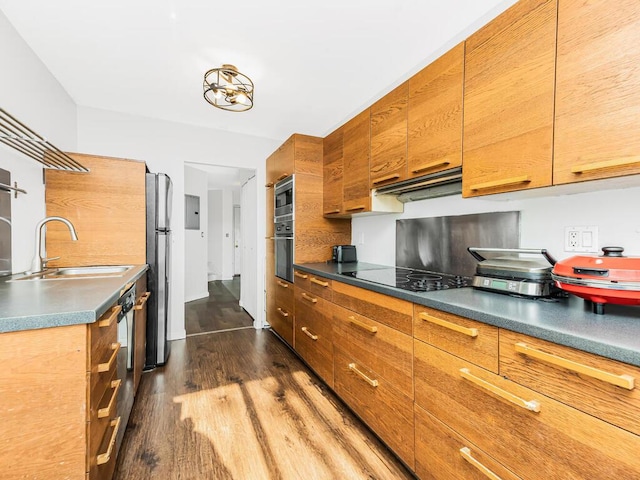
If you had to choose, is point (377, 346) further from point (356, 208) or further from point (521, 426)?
point (356, 208)

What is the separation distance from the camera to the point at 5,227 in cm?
167

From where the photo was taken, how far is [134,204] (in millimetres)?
2412

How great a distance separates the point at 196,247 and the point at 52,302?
14.7 feet

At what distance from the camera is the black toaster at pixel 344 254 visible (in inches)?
110

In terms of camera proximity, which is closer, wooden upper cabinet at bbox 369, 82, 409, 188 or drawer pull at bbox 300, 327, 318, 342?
wooden upper cabinet at bbox 369, 82, 409, 188

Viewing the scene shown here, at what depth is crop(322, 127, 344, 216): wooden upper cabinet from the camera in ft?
8.33

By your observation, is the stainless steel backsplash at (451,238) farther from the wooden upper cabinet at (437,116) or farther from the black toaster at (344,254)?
the black toaster at (344,254)

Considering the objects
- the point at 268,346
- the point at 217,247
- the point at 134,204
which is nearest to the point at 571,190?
the point at 268,346

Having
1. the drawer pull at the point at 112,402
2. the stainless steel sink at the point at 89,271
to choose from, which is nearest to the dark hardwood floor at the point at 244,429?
the drawer pull at the point at 112,402

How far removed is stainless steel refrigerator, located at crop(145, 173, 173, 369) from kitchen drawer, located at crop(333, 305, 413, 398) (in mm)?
1638

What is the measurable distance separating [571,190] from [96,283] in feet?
7.67

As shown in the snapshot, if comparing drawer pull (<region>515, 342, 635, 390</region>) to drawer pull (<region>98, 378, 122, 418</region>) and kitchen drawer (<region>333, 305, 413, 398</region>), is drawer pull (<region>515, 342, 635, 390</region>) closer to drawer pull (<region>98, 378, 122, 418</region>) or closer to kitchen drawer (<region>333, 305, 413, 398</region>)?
kitchen drawer (<region>333, 305, 413, 398</region>)

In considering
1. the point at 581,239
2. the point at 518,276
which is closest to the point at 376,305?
the point at 518,276

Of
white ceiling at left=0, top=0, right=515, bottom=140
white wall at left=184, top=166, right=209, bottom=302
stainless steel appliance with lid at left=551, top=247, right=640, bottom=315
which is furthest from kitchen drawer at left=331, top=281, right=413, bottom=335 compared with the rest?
white wall at left=184, top=166, right=209, bottom=302
